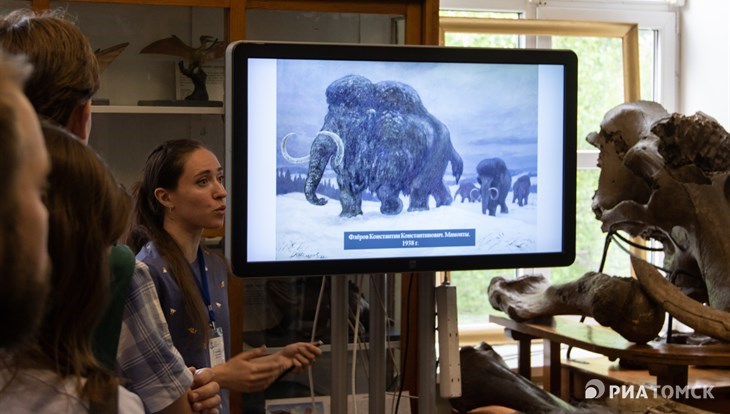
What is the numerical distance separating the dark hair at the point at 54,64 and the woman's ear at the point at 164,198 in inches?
33.9

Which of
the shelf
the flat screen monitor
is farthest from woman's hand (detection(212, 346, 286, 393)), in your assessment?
the shelf

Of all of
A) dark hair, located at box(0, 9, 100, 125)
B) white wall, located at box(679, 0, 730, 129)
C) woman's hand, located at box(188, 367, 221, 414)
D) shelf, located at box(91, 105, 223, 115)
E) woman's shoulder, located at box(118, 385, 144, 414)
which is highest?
white wall, located at box(679, 0, 730, 129)

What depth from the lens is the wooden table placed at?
6.45 feet

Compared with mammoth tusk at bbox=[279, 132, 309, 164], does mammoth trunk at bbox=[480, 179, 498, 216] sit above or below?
below

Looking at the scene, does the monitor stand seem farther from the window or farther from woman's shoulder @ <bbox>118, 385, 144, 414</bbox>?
the window

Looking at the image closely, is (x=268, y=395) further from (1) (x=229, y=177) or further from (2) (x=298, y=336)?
(1) (x=229, y=177)

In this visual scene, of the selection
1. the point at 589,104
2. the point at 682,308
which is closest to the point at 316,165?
the point at 682,308

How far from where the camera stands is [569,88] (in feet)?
5.83

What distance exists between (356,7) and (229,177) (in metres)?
1.26

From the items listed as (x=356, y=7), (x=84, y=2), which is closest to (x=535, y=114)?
(x=356, y=7)

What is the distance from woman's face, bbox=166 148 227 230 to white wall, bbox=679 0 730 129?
2.13 metres

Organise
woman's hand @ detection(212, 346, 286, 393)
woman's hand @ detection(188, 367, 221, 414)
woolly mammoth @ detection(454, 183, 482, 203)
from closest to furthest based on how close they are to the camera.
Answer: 1. woman's hand @ detection(188, 367, 221, 414)
2. woman's hand @ detection(212, 346, 286, 393)
3. woolly mammoth @ detection(454, 183, 482, 203)

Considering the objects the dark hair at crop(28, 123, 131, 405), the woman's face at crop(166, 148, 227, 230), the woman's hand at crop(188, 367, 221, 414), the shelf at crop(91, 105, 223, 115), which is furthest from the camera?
the shelf at crop(91, 105, 223, 115)

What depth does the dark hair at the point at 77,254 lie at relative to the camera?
78 cm
